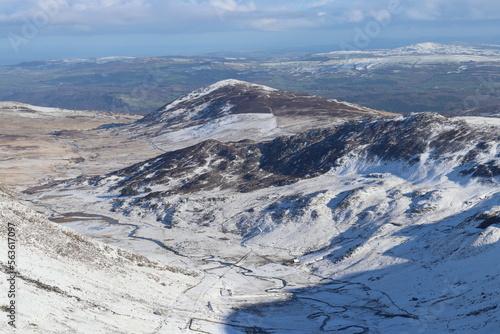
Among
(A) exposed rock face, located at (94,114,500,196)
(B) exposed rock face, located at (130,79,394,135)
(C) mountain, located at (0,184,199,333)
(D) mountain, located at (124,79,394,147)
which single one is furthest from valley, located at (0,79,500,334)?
(B) exposed rock face, located at (130,79,394,135)

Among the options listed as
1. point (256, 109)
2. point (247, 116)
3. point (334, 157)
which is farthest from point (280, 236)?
point (256, 109)

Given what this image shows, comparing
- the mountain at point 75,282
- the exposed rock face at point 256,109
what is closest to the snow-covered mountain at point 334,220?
the mountain at point 75,282

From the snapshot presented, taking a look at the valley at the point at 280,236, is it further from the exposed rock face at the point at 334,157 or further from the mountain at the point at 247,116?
the mountain at the point at 247,116

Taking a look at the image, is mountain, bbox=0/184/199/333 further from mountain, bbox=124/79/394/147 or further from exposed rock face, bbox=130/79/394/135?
exposed rock face, bbox=130/79/394/135

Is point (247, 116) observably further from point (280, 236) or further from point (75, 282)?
point (75, 282)

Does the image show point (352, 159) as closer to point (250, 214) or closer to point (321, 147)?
point (321, 147)
